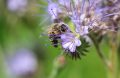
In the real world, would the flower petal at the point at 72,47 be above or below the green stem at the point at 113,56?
above

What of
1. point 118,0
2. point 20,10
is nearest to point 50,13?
point 118,0

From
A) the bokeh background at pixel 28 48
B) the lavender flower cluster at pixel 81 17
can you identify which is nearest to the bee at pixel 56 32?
the lavender flower cluster at pixel 81 17

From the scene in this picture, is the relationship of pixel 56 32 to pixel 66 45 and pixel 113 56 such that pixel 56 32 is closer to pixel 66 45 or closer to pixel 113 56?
pixel 66 45

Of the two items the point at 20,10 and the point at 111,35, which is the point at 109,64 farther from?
the point at 20,10

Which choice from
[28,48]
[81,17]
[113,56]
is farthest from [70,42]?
[28,48]

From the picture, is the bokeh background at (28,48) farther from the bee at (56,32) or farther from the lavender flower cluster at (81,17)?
the bee at (56,32)
